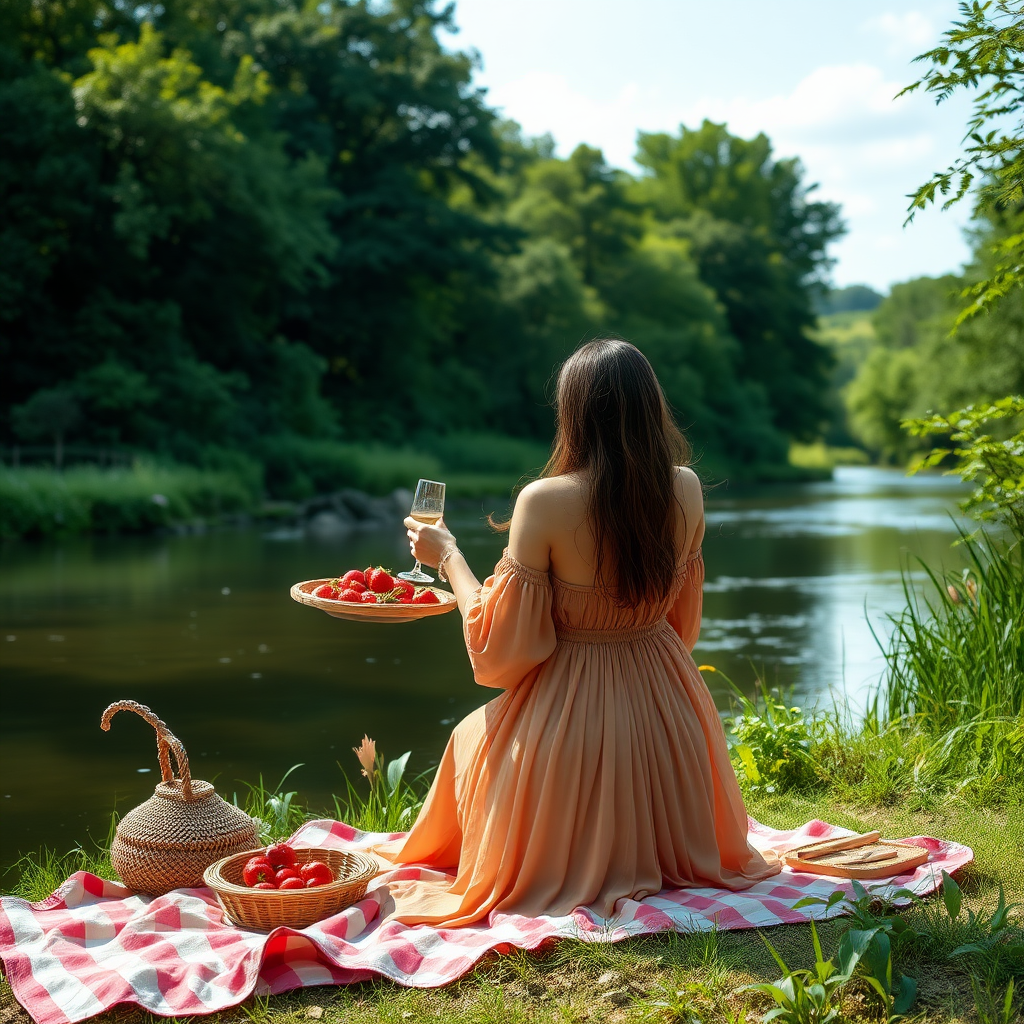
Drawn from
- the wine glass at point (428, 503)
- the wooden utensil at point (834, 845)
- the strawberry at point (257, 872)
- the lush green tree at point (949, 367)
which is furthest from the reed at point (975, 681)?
the strawberry at point (257, 872)

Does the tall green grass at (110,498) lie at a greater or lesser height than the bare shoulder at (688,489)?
lesser

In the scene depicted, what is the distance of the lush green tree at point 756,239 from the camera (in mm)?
55125

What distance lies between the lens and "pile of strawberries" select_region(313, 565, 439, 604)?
3.88 meters

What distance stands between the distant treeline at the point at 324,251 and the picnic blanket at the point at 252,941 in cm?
684

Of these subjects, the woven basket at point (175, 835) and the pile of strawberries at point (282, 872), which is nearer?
the pile of strawberries at point (282, 872)

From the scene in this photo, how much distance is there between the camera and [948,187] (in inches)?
162

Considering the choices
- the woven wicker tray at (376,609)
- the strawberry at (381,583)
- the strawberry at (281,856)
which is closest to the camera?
the strawberry at (281,856)

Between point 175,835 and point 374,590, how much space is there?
1.00 metres

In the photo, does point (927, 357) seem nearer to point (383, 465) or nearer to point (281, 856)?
point (383, 465)

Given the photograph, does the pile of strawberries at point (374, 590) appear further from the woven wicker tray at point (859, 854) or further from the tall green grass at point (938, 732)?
the tall green grass at point (938, 732)

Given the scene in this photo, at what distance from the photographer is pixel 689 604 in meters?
3.72

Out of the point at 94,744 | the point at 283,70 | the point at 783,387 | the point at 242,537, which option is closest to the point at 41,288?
the point at 242,537

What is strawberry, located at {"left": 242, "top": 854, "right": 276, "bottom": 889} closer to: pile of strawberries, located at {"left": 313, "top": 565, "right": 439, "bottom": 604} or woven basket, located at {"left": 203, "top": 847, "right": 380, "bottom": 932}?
woven basket, located at {"left": 203, "top": 847, "right": 380, "bottom": 932}

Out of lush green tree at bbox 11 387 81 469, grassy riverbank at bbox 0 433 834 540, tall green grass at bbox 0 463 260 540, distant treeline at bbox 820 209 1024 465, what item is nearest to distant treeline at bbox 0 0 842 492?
lush green tree at bbox 11 387 81 469
